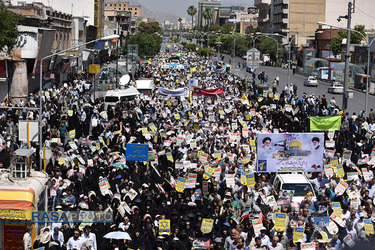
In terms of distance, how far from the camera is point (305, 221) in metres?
13.4

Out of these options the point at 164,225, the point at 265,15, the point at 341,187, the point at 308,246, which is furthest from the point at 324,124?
the point at 265,15

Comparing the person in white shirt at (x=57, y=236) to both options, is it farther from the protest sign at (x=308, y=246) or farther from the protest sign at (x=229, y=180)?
the protest sign at (x=229, y=180)

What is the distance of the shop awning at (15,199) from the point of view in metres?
11.6

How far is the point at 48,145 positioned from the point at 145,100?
14423mm

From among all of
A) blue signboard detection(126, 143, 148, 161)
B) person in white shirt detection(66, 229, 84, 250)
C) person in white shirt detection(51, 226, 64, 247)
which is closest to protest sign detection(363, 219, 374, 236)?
person in white shirt detection(66, 229, 84, 250)

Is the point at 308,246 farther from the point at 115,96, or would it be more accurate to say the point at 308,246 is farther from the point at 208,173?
the point at 115,96

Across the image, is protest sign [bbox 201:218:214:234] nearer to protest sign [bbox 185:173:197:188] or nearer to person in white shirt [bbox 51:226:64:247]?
person in white shirt [bbox 51:226:64:247]

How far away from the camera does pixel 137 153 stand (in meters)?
18.2

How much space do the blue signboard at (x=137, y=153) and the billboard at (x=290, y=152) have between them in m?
3.09

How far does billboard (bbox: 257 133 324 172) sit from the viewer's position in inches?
702

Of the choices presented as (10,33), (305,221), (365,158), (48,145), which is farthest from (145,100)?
(305,221)

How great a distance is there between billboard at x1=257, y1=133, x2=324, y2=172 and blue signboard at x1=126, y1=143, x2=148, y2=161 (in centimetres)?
309

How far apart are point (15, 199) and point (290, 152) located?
28.2 feet

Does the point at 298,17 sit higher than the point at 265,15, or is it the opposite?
the point at 265,15
